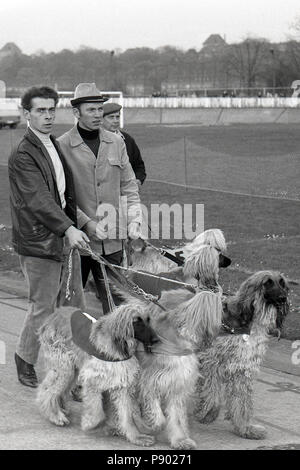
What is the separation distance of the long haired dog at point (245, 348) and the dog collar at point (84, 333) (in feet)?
2.34

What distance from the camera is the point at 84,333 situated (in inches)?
230

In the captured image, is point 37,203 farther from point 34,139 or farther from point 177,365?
point 177,365

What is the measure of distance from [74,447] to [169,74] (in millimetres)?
124503

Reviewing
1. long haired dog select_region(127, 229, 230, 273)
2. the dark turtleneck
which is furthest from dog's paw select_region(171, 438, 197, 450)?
long haired dog select_region(127, 229, 230, 273)

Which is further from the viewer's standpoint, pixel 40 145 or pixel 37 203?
pixel 40 145

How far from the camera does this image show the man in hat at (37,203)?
6574 mm

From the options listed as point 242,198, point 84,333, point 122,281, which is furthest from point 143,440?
point 242,198

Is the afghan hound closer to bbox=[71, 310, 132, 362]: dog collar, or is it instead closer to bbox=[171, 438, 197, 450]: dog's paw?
bbox=[71, 310, 132, 362]: dog collar

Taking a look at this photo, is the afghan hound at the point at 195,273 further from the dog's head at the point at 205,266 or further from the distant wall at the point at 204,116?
the distant wall at the point at 204,116

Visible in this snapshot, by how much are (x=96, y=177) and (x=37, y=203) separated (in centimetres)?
82

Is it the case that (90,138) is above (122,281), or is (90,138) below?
above

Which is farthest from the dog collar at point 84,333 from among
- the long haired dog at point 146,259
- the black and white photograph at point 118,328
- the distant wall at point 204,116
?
the distant wall at point 204,116
